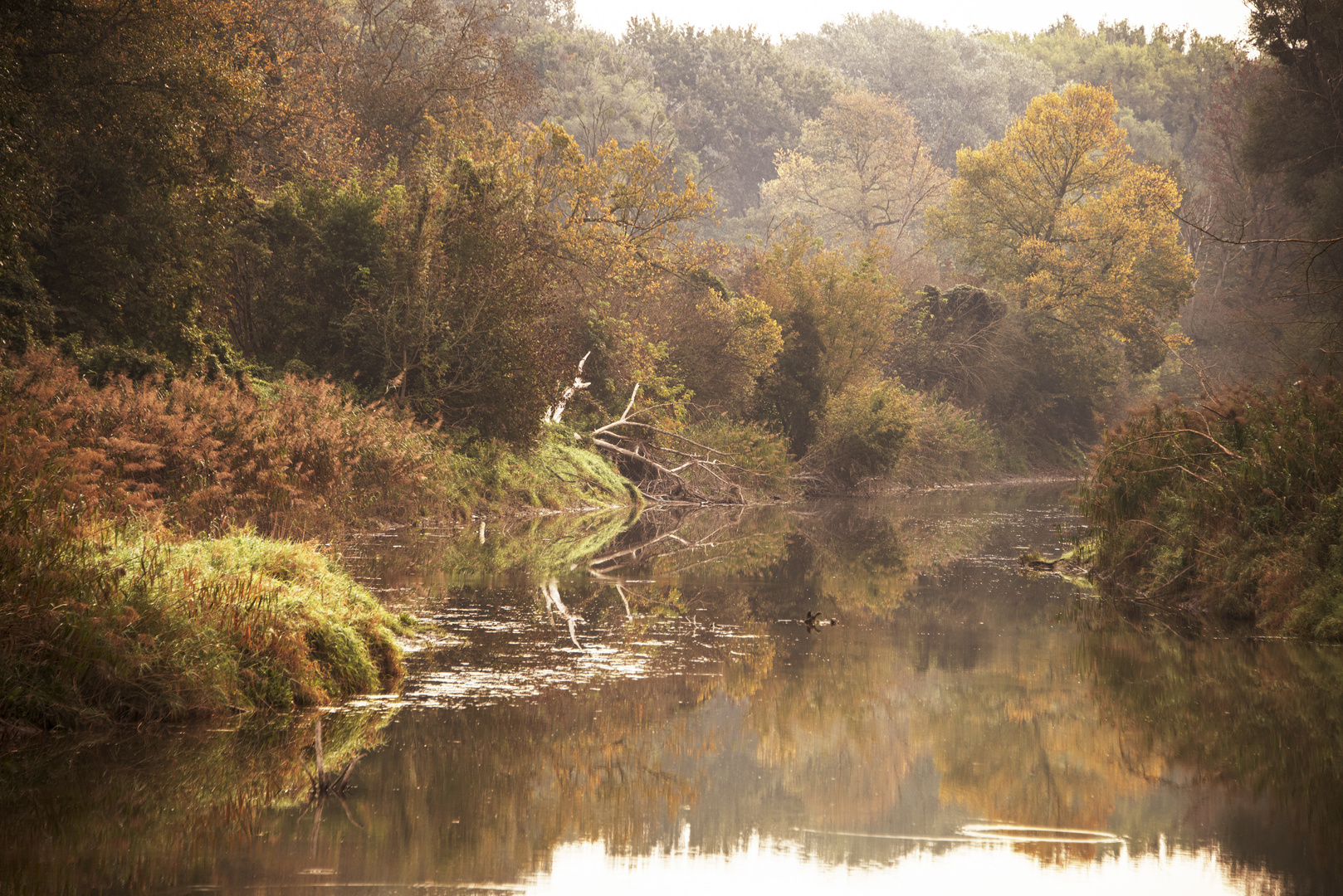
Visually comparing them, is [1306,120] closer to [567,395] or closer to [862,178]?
[567,395]

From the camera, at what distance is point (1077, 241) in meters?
48.7

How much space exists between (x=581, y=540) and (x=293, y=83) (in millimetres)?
14345

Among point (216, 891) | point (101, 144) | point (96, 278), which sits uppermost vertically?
point (101, 144)

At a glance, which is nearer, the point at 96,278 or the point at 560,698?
the point at 560,698

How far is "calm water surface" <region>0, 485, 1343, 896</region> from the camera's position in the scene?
5578 millimetres

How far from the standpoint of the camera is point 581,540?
20031mm

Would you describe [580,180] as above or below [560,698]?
above

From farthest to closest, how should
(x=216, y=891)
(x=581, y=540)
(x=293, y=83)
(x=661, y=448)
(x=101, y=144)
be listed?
(x=661, y=448) < (x=293, y=83) < (x=581, y=540) < (x=101, y=144) < (x=216, y=891)

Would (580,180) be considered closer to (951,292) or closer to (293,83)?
(293,83)

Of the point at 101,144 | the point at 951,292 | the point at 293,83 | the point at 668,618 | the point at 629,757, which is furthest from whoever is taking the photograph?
the point at 951,292

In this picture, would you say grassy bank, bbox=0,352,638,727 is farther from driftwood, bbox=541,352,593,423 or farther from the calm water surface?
driftwood, bbox=541,352,593,423

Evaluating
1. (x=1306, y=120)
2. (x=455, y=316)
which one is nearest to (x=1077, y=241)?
(x=1306, y=120)

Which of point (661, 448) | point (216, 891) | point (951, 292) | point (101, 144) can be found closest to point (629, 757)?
point (216, 891)

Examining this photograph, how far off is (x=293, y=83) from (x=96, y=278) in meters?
11.9
